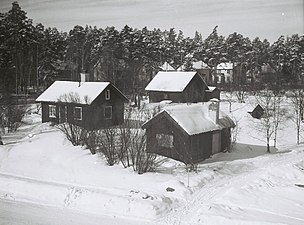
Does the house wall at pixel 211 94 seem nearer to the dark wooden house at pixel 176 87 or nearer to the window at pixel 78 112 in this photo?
the dark wooden house at pixel 176 87

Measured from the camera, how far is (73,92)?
57.0 ft

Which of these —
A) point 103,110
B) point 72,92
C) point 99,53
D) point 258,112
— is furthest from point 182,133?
point 258,112

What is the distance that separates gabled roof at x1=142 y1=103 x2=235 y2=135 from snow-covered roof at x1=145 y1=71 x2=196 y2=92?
8231 mm

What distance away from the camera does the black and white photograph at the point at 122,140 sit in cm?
870

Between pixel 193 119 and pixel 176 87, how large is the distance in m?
9.69

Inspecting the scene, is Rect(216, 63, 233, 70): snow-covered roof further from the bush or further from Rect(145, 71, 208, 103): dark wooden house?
the bush

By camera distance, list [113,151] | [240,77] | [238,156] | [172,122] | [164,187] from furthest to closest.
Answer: [240,77] → [238,156] → [172,122] → [113,151] → [164,187]

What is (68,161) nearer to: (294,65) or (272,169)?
(272,169)

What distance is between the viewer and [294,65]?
20156mm

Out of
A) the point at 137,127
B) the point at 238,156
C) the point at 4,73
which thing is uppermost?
the point at 4,73

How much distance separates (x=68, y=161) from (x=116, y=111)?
6.31 m

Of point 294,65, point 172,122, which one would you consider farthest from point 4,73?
point 294,65

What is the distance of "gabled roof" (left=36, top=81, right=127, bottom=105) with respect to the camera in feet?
54.4

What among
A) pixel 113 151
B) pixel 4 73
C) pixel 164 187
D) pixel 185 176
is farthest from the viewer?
pixel 4 73
